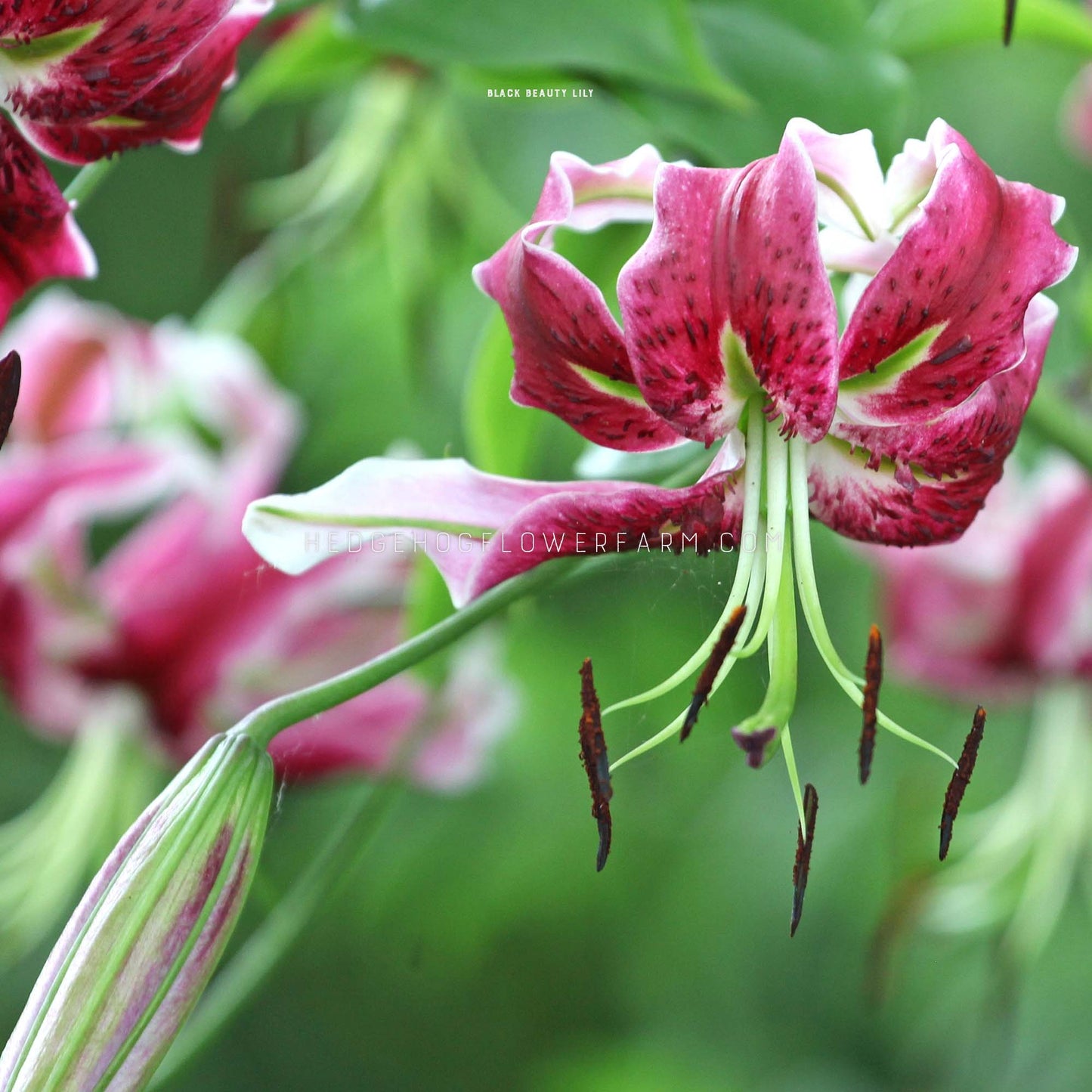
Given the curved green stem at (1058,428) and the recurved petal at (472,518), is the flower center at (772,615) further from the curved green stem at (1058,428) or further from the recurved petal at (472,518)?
the curved green stem at (1058,428)

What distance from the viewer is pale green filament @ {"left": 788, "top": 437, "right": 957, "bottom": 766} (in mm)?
288

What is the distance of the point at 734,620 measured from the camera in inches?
10.8

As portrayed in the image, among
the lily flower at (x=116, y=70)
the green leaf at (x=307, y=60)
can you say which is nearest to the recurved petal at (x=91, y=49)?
the lily flower at (x=116, y=70)

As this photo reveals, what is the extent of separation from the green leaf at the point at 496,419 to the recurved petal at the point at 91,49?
15 centimetres

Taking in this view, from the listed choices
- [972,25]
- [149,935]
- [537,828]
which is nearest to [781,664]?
[149,935]

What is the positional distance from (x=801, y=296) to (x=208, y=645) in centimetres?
44

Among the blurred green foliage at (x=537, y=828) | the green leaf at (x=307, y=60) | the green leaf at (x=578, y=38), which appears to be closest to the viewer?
the green leaf at (x=578, y=38)

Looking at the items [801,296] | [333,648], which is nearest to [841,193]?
[801,296]

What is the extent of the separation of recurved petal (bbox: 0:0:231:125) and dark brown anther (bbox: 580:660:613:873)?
140 mm

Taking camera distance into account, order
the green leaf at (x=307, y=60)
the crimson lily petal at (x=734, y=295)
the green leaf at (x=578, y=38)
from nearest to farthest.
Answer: the crimson lily petal at (x=734, y=295) → the green leaf at (x=578, y=38) → the green leaf at (x=307, y=60)

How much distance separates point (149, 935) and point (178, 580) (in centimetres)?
39

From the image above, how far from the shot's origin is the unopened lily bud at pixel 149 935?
0.24m

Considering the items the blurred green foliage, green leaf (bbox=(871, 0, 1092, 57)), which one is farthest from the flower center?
the blurred green foliage

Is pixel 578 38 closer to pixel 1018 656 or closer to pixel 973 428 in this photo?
pixel 973 428
